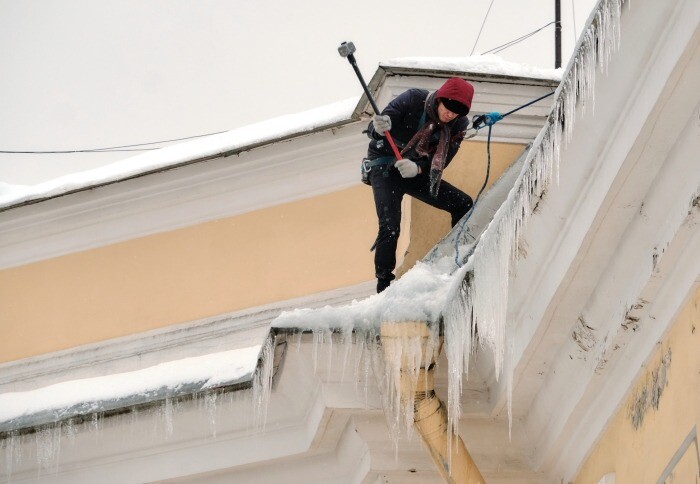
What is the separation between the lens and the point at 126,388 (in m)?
9.34

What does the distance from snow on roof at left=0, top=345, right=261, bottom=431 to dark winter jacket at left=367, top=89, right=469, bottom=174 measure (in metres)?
1.34

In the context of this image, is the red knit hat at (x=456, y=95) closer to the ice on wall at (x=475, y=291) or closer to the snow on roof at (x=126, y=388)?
the ice on wall at (x=475, y=291)

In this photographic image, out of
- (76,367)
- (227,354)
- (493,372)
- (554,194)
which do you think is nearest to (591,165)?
(554,194)

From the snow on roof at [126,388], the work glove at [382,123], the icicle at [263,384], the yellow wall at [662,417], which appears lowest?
the snow on roof at [126,388]

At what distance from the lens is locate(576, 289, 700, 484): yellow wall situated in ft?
19.3

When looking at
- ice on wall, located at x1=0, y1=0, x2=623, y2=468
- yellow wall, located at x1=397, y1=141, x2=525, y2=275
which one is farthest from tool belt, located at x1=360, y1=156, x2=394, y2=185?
ice on wall, located at x1=0, y1=0, x2=623, y2=468

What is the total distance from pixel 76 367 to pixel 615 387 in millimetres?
4654

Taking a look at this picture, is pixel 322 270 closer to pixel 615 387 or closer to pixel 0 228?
pixel 0 228

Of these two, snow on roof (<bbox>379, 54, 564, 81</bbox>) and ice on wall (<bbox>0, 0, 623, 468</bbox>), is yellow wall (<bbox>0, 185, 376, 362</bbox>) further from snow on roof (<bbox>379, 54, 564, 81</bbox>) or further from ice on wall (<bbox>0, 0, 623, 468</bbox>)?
ice on wall (<bbox>0, 0, 623, 468</bbox>)

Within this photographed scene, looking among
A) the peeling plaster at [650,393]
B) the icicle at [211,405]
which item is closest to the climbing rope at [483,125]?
the icicle at [211,405]

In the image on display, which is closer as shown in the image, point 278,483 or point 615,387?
point 615,387

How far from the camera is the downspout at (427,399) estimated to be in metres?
7.12

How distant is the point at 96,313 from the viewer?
10633 mm

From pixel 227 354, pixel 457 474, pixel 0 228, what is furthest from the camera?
pixel 0 228
